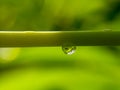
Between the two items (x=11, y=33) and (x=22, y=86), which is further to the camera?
(x=22, y=86)

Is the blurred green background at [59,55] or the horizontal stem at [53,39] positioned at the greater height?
the blurred green background at [59,55]

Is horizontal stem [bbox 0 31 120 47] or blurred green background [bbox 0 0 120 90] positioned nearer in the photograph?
horizontal stem [bbox 0 31 120 47]

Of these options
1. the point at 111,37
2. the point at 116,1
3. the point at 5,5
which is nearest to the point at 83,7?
the point at 116,1

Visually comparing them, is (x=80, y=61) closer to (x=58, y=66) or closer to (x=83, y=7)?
(x=58, y=66)

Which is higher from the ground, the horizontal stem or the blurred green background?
the blurred green background

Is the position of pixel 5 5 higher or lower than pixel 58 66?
higher

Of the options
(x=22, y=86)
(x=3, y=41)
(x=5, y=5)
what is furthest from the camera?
(x=5, y=5)
